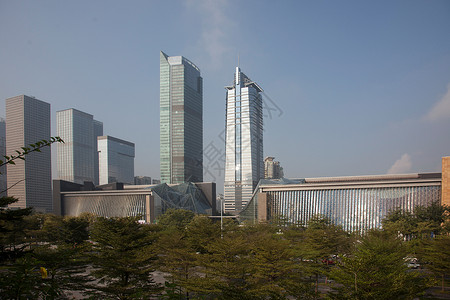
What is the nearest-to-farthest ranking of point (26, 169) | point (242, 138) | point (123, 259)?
1. point (123, 259)
2. point (242, 138)
3. point (26, 169)

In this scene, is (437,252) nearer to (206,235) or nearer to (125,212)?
(206,235)

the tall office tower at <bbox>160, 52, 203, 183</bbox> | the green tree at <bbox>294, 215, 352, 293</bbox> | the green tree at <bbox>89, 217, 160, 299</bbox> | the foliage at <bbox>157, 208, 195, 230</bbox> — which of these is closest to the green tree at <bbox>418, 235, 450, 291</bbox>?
the green tree at <bbox>294, 215, 352, 293</bbox>

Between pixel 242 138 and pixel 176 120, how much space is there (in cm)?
4319

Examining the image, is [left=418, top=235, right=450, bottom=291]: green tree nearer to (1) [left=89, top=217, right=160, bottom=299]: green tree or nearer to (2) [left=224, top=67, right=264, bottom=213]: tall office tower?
(1) [left=89, top=217, right=160, bottom=299]: green tree

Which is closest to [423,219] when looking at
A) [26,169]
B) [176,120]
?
[176,120]

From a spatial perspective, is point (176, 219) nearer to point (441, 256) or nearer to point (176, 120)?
point (441, 256)

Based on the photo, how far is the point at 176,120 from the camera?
576ft

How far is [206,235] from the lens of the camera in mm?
34031

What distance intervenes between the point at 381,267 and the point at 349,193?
6280 cm

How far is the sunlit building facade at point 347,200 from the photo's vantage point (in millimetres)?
67812

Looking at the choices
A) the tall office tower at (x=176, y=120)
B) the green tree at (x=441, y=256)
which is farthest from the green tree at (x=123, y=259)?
the tall office tower at (x=176, y=120)

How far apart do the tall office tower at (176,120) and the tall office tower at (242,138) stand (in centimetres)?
2792

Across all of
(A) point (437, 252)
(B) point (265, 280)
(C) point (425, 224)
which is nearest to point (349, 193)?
(C) point (425, 224)

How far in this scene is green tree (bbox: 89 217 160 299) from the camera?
72.5 feet
